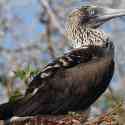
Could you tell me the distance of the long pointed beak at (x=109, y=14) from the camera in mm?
11250

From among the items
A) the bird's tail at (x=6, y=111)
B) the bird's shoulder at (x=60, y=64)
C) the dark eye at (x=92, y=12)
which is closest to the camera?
the bird's tail at (x=6, y=111)

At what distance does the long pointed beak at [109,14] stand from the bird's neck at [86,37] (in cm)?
24

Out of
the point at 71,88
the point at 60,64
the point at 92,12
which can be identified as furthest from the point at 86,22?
the point at 71,88

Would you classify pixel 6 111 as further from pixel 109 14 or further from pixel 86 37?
pixel 109 14

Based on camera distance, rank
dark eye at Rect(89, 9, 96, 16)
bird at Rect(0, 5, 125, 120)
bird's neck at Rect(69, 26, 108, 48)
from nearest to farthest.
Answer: bird at Rect(0, 5, 125, 120), bird's neck at Rect(69, 26, 108, 48), dark eye at Rect(89, 9, 96, 16)

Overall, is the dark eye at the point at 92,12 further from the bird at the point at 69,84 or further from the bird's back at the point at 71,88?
the bird's back at the point at 71,88

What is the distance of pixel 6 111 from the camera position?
9.57 meters

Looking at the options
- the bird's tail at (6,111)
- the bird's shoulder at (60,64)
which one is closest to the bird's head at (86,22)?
the bird's shoulder at (60,64)

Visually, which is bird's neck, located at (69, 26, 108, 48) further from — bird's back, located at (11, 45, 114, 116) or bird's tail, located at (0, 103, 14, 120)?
bird's tail, located at (0, 103, 14, 120)

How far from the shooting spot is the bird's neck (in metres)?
11.1

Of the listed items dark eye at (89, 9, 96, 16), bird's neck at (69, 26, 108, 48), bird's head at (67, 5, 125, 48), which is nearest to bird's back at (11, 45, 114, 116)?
bird's neck at (69, 26, 108, 48)

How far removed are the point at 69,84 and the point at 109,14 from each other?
1872mm

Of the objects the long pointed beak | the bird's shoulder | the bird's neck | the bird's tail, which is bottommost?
the bird's tail

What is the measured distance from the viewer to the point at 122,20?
11.5 metres
